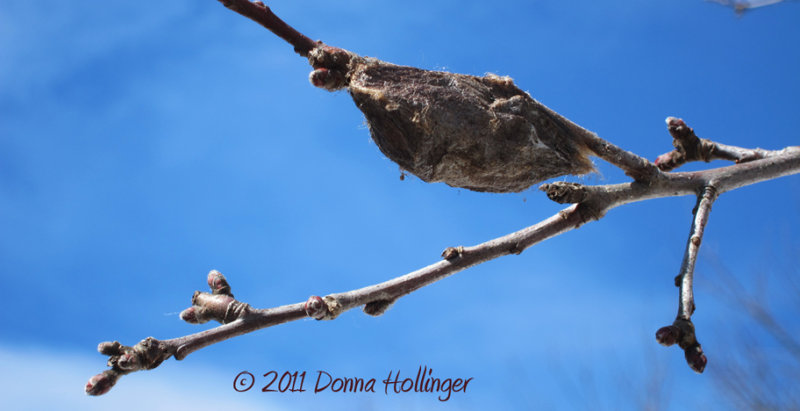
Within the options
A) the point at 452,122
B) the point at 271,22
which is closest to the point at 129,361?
the point at 271,22

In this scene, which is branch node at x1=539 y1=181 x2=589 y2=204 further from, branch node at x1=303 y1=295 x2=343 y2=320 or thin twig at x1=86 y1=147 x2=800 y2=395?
branch node at x1=303 y1=295 x2=343 y2=320

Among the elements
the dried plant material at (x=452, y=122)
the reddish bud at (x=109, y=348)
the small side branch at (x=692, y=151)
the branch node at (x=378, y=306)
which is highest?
the small side branch at (x=692, y=151)

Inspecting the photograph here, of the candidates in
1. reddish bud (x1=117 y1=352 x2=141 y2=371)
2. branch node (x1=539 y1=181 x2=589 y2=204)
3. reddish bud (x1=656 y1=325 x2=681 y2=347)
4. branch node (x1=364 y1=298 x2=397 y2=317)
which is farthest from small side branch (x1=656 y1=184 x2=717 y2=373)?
reddish bud (x1=117 y1=352 x2=141 y2=371)

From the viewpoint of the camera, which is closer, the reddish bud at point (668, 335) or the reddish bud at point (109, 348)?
the reddish bud at point (668, 335)

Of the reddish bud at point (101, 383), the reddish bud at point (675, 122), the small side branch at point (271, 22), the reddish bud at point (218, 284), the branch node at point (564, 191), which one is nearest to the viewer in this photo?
the small side branch at point (271, 22)

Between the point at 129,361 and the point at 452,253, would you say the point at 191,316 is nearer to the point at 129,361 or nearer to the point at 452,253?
the point at 129,361

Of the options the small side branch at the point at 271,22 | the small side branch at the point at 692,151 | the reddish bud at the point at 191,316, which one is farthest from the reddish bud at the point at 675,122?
the reddish bud at the point at 191,316

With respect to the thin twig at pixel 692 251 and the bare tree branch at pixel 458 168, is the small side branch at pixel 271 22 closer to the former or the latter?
the bare tree branch at pixel 458 168
